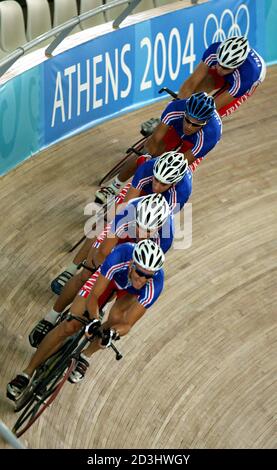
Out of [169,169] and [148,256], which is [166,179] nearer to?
[169,169]

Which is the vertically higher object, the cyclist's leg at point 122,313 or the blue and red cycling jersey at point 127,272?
the blue and red cycling jersey at point 127,272

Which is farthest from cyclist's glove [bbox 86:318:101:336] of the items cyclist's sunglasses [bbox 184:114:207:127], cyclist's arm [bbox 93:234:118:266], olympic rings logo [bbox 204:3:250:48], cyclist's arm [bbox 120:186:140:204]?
olympic rings logo [bbox 204:3:250:48]

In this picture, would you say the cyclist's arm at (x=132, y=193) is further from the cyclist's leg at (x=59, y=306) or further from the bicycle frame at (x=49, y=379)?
the bicycle frame at (x=49, y=379)

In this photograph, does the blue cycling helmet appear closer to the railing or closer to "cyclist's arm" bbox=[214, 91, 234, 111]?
"cyclist's arm" bbox=[214, 91, 234, 111]

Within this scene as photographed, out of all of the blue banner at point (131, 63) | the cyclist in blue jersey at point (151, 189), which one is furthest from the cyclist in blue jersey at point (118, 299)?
the blue banner at point (131, 63)

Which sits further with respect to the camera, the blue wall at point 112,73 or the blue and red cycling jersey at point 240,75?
the blue wall at point 112,73

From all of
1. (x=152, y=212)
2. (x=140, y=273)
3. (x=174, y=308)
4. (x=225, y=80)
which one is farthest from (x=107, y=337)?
(x=225, y=80)

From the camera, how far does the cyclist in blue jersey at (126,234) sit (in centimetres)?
506

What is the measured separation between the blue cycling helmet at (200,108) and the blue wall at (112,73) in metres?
1.70

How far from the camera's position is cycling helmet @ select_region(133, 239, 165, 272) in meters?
4.70

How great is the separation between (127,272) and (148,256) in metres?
0.34

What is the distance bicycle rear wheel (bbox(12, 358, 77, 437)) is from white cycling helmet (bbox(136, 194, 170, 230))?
909mm

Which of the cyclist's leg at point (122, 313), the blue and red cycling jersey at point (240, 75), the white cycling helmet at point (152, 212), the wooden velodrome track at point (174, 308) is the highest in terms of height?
the white cycling helmet at point (152, 212)

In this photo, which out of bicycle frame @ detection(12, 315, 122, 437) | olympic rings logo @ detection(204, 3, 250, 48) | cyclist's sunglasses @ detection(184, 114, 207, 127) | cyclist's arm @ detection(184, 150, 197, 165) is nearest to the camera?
bicycle frame @ detection(12, 315, 122, 437)
